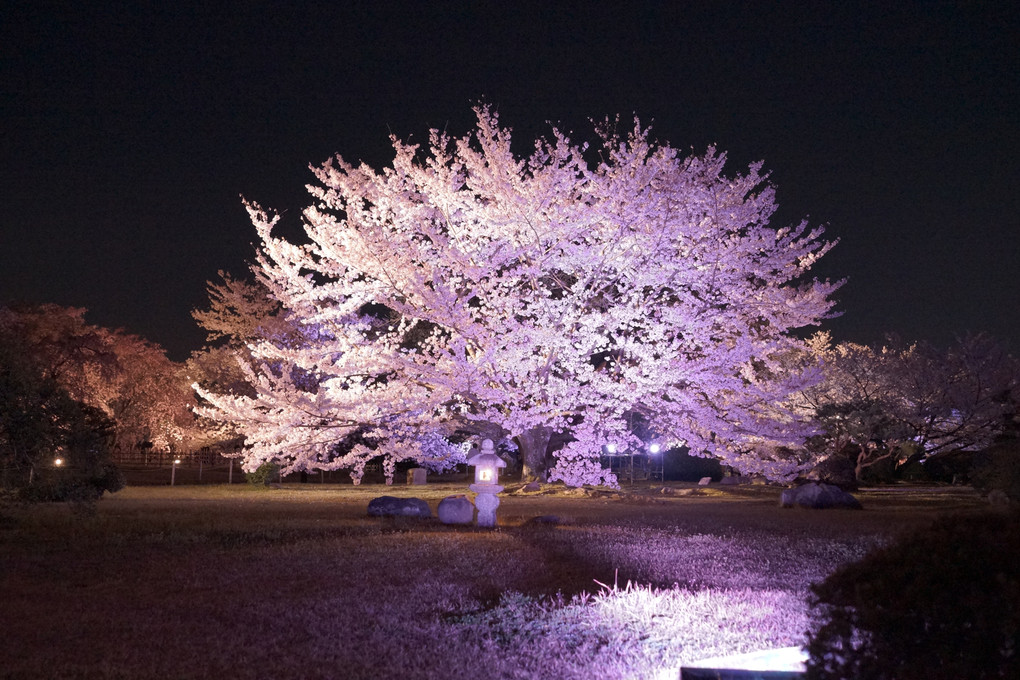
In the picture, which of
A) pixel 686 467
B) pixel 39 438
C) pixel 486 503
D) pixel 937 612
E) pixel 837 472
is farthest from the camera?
pixel 686 467

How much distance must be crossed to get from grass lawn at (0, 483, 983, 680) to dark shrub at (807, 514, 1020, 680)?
2.18 ft

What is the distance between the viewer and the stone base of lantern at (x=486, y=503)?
44.9 feet

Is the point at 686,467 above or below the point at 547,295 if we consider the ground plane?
below

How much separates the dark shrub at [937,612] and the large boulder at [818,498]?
637 inches

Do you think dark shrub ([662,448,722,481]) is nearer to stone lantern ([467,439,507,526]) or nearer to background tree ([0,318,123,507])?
stone lantern ([467,439,507,526])

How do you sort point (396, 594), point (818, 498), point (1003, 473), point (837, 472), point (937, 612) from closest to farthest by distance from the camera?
point (937, 612) → point (396, 594) → point (1003, 473) → point (818, 498) → point (837, 472)

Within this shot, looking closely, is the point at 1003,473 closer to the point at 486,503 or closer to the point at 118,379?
the point at 486,503

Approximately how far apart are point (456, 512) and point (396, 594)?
6688 mm

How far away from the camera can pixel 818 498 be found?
1873 centimetres

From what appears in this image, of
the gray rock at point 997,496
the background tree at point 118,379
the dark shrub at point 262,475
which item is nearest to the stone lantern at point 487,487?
the gray rock at point 997,496

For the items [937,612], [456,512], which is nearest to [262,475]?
[456,512]

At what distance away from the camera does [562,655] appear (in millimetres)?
5391

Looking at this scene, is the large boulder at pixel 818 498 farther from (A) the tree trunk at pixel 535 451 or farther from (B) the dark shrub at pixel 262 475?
(B) the dark shrub at pixel 262 475

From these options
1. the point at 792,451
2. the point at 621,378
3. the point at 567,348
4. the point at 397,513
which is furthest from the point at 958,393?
the point at 397,513
